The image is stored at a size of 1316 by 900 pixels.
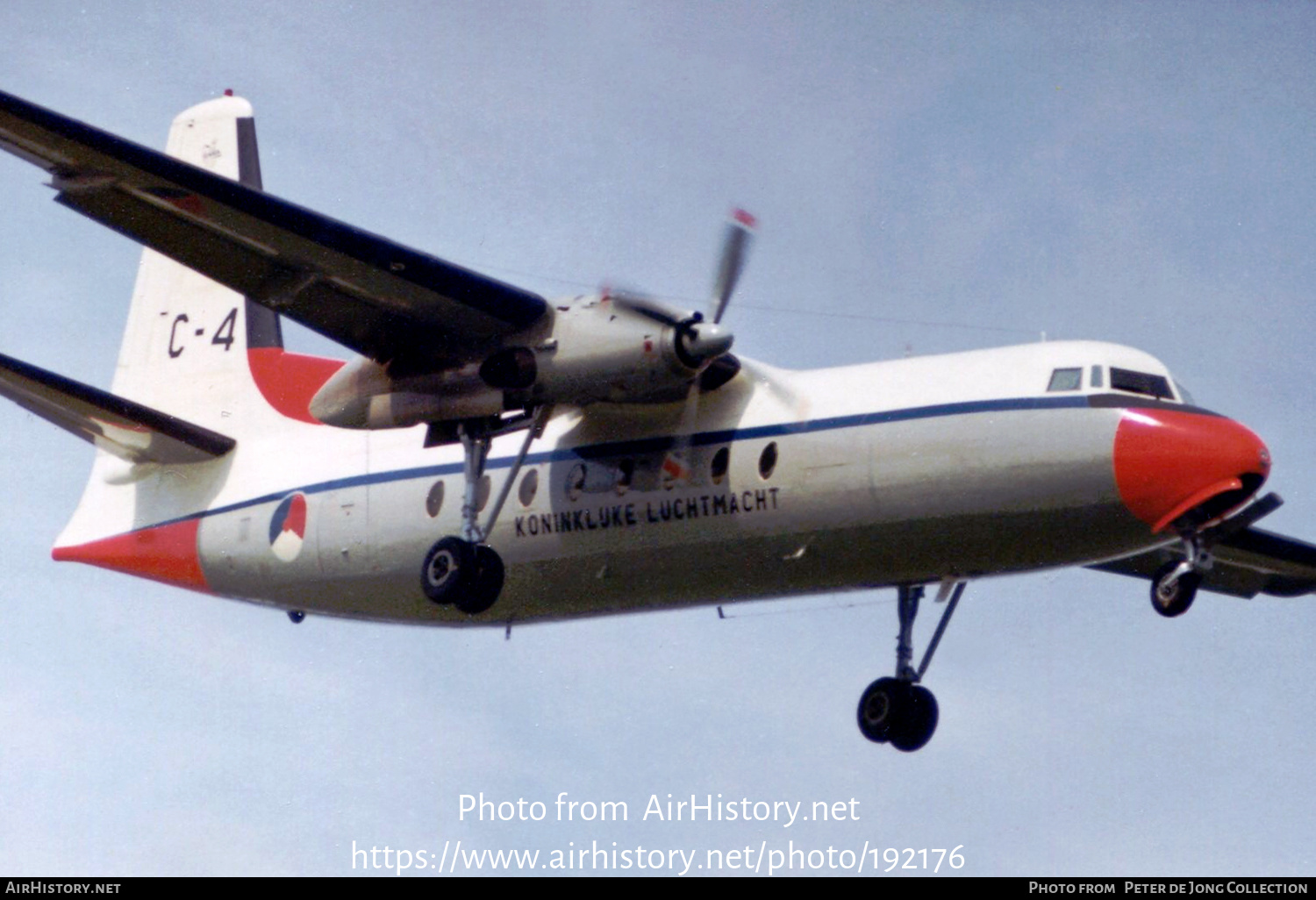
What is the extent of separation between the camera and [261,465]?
2062 cm

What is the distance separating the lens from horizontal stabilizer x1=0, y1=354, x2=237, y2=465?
19234 mm

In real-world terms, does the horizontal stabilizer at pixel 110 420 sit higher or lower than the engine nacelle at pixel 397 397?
higher

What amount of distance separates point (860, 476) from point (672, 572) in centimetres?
224

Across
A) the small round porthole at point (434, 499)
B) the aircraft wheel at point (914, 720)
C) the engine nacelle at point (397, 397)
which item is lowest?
the aircraft wheel at point (914, 720)

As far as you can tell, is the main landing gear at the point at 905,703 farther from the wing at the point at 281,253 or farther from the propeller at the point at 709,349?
the wing at the point at 281,253

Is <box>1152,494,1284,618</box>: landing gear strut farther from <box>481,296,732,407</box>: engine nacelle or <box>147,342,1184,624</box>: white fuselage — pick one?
<box>481,296,732,407</box>: engine nacelle

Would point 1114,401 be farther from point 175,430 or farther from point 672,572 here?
point 175,430

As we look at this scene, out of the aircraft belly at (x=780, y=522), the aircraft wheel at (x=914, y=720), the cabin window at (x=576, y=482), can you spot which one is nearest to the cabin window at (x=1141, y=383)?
the aircraft belly at (x=780, y=522)

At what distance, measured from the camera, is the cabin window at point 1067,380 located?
49.8 feet

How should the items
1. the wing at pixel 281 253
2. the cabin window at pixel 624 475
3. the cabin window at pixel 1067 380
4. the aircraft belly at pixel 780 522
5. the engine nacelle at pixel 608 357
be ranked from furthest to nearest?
1. the cabin window at pixel 624 475
2. the engine nacelle at pixel 608 357
3. the wing at pixel 281 253
4. the cabin window at pixel 1067 380
5. the aircraft belly at pixel 780 522

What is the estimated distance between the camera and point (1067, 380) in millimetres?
15211

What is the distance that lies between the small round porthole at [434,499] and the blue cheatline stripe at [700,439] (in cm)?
13
